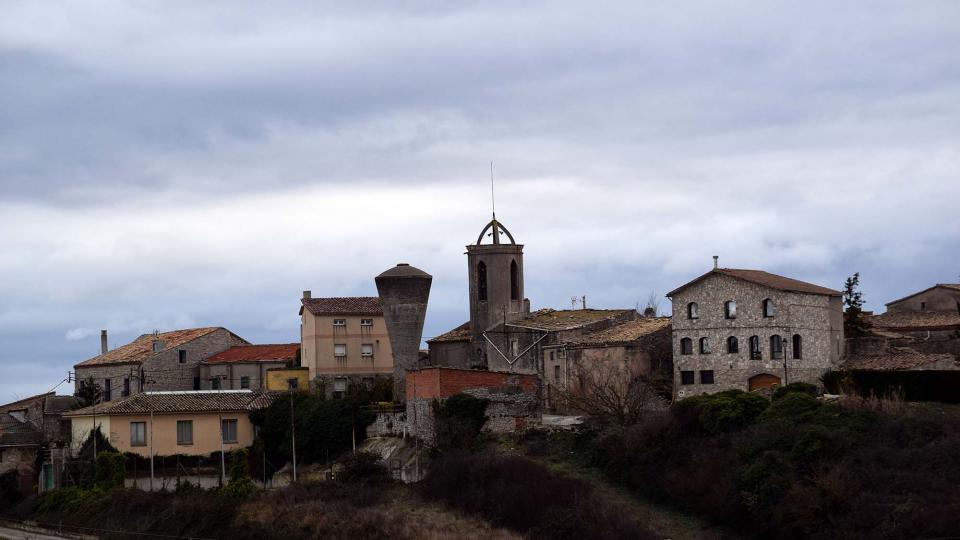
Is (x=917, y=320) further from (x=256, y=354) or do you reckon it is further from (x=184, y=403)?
(x=184, y=403)

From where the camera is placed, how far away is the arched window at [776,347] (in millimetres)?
55250

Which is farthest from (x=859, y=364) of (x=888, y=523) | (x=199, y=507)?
(x=199, y=507)

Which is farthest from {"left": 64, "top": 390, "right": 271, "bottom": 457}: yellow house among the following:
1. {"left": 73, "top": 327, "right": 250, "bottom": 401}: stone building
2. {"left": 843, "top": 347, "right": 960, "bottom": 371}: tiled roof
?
{"left": 843, "top": 347, "right": 960, "bottom": 371}: tiled roof

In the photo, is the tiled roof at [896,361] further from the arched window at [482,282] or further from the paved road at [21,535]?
the paved road at [21,535]

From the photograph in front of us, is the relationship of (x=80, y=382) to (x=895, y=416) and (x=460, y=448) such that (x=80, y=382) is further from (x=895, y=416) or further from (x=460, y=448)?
(x=895, y=416)

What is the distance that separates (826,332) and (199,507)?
25.7 metres

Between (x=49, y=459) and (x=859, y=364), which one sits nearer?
(x=859, y=364)

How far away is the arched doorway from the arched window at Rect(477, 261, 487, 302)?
631 inches

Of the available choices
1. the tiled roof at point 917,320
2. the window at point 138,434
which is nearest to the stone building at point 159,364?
the window at point 138,434

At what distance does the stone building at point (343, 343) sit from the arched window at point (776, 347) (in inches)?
813

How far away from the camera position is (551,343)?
62094 millimetres

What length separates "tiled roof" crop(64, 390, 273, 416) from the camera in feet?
200

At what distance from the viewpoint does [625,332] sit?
60531mm

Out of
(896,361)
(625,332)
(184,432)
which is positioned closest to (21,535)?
(184,432)
